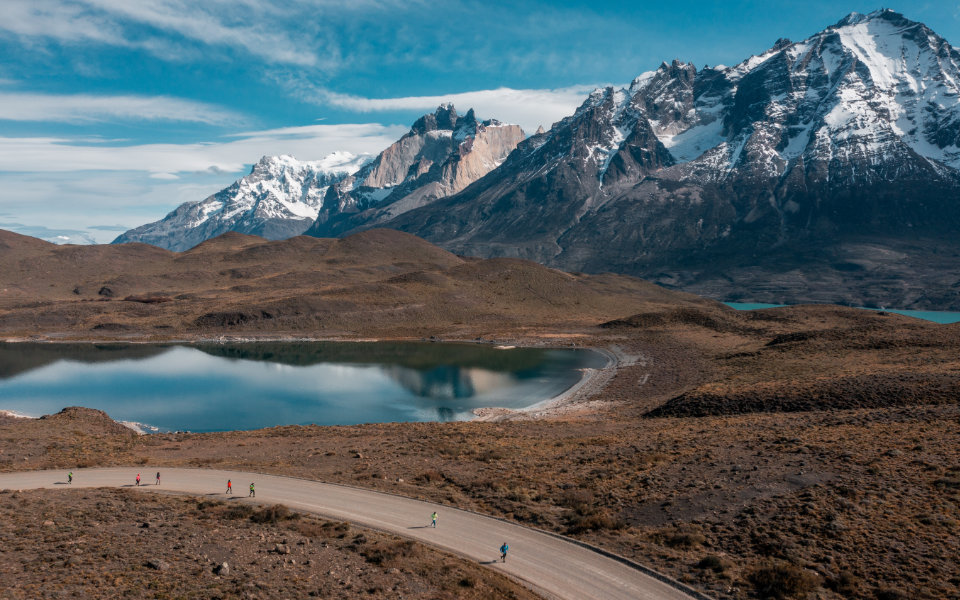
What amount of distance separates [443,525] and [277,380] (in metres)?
74.4

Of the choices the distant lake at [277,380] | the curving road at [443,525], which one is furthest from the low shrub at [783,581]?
the distant lake at [277,380]

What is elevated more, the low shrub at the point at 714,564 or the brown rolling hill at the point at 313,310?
the brown rolling hill at the point at 313,310

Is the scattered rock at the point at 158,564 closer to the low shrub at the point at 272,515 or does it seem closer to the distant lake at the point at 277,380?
the low shrub at the point at 272,515

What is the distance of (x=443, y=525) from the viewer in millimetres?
31359

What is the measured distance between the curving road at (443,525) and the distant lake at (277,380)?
96.3ft

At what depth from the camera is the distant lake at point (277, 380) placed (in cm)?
7500

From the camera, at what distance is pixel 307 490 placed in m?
36.5

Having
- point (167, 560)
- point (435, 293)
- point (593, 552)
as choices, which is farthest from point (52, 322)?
point (593, 552)

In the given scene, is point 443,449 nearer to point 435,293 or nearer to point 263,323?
point 263,323

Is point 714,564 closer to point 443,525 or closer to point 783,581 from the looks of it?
point 783,581

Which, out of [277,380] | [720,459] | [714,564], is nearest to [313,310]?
[277,380]

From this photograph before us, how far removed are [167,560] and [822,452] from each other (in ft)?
121

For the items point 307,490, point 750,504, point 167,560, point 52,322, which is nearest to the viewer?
point 167,560

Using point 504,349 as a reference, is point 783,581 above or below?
above
